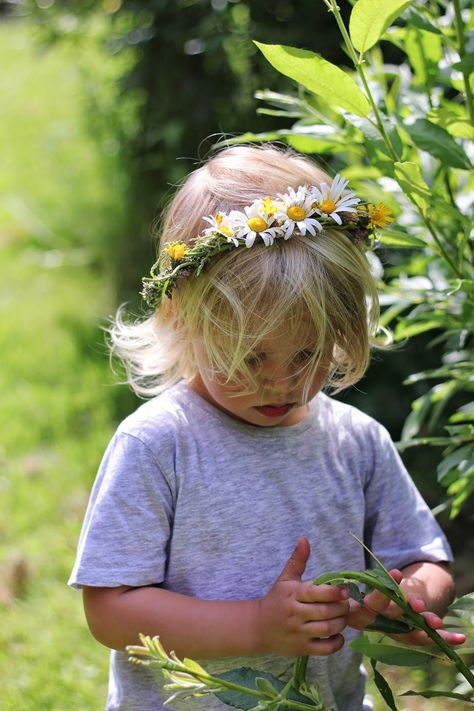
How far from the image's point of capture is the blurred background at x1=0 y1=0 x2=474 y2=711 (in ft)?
9.04

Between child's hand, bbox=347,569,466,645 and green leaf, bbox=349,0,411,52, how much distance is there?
0.75 m

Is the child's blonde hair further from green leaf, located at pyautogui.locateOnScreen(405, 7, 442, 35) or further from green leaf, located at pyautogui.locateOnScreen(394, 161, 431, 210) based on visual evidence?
green leaf, located at pyautogui.locateOnScreen(405, 7, 442, 35)

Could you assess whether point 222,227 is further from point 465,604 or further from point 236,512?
point 465,604

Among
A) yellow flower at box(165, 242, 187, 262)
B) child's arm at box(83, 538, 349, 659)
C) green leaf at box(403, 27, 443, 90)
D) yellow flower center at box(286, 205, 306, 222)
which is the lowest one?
child's arm at box(83, 538, 349, 659)

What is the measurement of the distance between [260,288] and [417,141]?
362 millimetres

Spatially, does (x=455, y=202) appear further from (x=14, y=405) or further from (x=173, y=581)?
(x=14, y=405)

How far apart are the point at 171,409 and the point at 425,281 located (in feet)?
2.19

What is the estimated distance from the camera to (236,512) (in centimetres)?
165

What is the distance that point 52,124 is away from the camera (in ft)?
22.8

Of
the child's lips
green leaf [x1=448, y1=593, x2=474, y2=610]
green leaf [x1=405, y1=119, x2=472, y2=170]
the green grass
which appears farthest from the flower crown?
the green grass

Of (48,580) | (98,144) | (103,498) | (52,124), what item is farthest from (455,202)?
(52,124)

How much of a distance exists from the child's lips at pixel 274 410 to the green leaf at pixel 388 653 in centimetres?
42

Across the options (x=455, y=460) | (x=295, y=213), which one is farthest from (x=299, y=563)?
(x=295, y=213)

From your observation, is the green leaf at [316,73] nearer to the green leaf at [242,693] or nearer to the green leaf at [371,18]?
the green leaf at [371,18]
